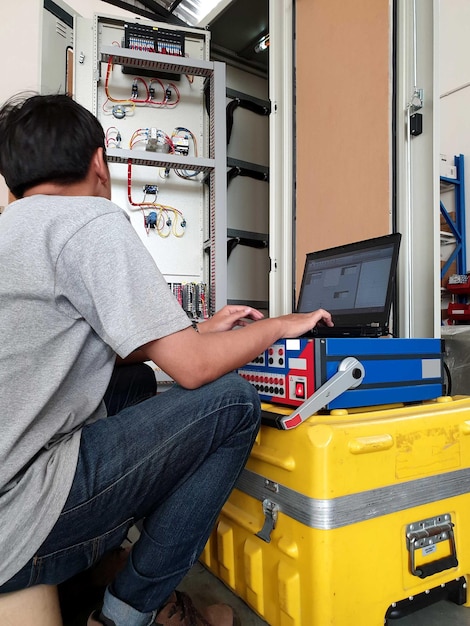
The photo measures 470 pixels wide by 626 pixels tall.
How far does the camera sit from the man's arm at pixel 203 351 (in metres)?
0.76

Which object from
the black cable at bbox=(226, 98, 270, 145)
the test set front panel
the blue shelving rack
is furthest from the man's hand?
the blue shelving rack

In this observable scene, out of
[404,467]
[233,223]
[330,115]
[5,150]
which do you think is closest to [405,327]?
[404,467]

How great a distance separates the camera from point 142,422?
2.58 ft

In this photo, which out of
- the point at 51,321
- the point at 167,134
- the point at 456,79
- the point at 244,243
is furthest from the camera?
the point at 456,79

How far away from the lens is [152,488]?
0.79 m

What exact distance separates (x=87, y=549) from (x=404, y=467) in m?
0.61

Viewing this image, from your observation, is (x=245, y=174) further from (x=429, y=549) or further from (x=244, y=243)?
(x=429, y=549)

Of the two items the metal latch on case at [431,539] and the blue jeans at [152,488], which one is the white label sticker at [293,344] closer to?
the blue jeans at [152,488]

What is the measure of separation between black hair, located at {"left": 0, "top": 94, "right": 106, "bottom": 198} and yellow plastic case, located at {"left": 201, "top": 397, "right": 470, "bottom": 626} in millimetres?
644

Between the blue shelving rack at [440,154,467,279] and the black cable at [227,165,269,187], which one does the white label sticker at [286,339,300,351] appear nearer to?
the black cable at [227,165,269,187]

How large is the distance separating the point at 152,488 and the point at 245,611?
0.51 meters

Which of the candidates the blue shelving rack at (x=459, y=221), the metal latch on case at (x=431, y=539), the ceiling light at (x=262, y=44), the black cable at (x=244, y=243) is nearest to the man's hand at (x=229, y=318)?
the metal latch on case at (x=431, y=539)

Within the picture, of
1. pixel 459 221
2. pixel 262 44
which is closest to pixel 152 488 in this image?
pixel 262 44

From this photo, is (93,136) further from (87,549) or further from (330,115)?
(330,115)
